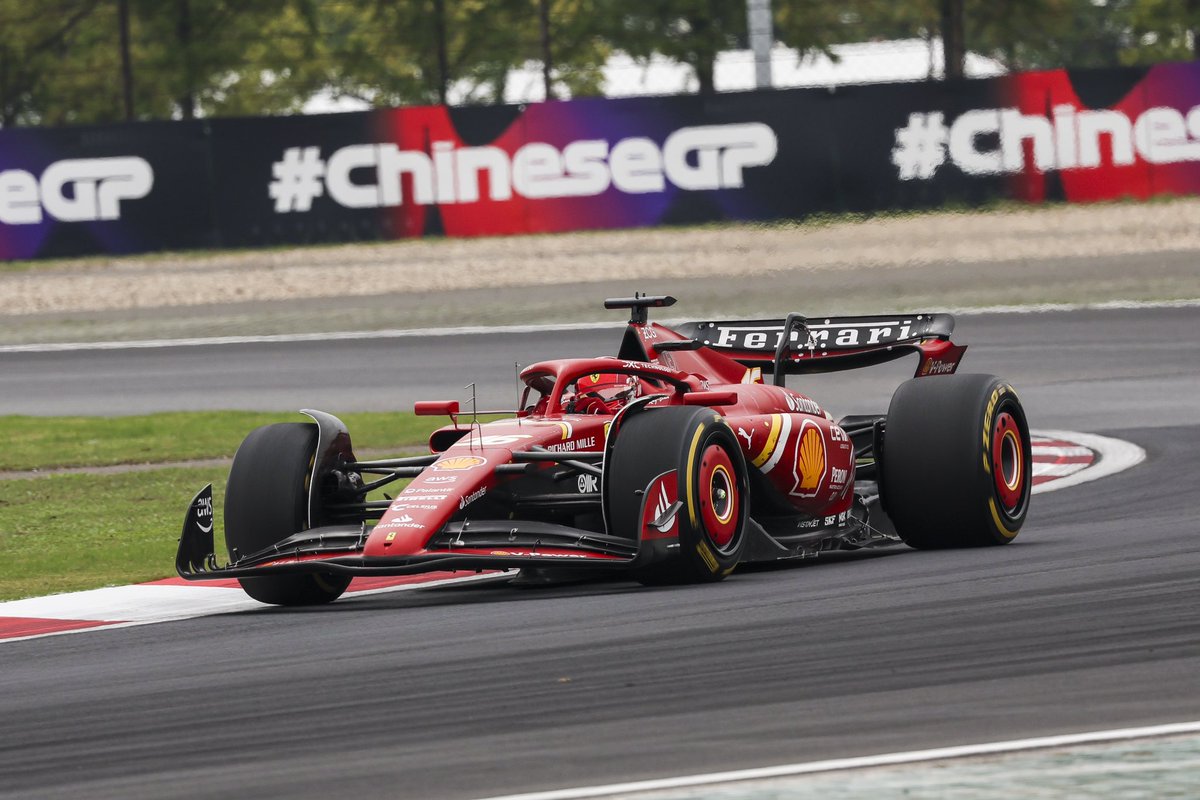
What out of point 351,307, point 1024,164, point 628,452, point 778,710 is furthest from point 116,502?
point 1024,164

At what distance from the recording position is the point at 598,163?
23812 millimetres

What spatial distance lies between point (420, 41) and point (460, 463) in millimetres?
20336

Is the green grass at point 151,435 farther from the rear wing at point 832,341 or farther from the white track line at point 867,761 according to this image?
the white track line at point 867,761

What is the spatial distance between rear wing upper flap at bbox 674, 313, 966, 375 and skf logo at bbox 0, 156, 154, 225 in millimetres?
15263

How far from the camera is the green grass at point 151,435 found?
1525 centimetres

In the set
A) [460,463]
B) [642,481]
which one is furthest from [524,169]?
[642,481]

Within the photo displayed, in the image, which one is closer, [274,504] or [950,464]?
[274,504]

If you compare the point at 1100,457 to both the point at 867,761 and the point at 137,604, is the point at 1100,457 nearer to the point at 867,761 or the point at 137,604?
the point at 137,604

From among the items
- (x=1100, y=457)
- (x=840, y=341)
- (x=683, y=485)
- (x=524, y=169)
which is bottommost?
(x=1100, y=457)

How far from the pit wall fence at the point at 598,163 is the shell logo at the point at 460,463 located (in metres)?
15.3

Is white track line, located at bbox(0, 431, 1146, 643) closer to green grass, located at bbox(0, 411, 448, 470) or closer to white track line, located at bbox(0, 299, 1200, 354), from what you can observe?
green grass, located at bbox(0, 411, 448, 470)

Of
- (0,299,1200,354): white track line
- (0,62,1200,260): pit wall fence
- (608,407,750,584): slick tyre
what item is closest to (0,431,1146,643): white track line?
(608,407,750,584): slick tyre

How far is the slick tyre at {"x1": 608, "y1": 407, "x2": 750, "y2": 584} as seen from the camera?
795cm

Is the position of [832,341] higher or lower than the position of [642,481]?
higher
